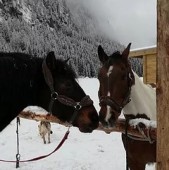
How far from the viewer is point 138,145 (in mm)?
4066

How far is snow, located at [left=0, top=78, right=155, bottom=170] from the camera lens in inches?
349

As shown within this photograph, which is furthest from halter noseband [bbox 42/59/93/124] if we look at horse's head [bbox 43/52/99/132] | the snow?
the snow

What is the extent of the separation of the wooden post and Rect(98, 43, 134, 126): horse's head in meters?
1.51

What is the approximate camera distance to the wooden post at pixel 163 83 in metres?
2.12

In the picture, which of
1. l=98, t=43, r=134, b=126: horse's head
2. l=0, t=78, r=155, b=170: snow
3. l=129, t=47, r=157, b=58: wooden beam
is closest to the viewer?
l=98, t=43, r=134, b=126: horse's head

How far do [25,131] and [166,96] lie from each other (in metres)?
14.0

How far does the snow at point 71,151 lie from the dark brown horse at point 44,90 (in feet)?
13.5

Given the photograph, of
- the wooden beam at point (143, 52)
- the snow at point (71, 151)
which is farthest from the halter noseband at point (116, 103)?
the wooden beam at point (143, 52)

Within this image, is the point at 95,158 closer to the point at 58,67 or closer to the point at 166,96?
the point at 58,67

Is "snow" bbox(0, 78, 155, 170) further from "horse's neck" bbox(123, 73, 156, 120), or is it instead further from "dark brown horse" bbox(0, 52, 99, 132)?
"dark brown horse" bbox(0, 52, 99, 132)

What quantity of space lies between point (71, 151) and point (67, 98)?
7.44 metres

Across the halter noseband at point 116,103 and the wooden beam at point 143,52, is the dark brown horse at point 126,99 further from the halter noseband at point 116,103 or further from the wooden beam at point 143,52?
the wooden beam at point 143,52

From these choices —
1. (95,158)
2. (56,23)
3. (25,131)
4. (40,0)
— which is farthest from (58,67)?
(40,0)

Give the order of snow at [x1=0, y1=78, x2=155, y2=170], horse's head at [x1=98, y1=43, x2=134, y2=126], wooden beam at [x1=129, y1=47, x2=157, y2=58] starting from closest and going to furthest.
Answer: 1. horse's head at [x1=98, y1=43, x2=134, y2=126]
2. snow at [x1=0, y1=78, x2=155, y2=170]
3. wooden beam at [x1=129, y1=47, x2=157, y2=58]
